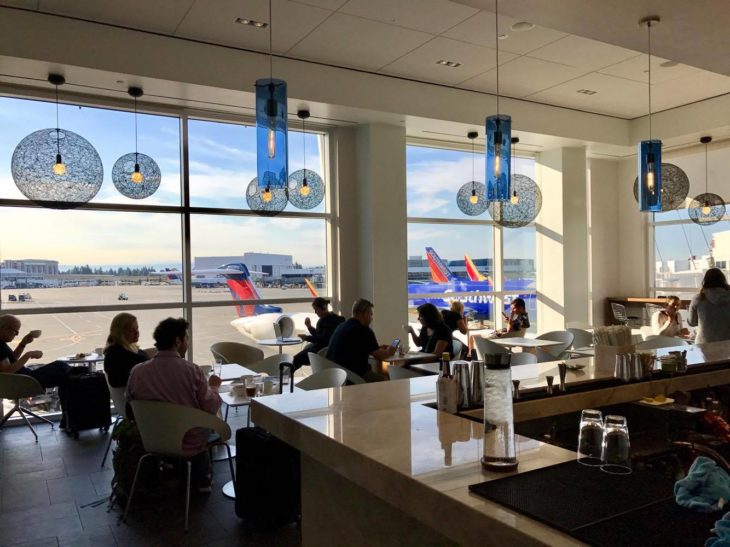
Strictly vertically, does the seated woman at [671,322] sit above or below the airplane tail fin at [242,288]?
below

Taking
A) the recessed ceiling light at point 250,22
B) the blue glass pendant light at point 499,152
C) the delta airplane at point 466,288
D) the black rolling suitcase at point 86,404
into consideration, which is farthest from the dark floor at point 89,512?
the delta airplane at point 466,288

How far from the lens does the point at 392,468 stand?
145 centimetres

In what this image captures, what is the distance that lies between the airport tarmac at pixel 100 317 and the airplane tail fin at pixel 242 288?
0.33ft

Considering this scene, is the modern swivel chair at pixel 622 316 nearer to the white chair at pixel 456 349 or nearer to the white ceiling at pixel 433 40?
the white ceiling at pixel 433 40

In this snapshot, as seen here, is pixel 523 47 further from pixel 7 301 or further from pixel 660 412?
pixel 7 301

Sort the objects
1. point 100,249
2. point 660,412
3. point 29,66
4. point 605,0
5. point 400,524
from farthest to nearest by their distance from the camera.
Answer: point 100,249
point 29,66
point 605,0
point 660,412
point 400,524

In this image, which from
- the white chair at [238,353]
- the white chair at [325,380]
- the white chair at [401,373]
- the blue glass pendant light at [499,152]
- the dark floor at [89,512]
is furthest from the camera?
the white chair at [238,353]

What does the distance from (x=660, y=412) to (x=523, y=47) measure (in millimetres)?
4780

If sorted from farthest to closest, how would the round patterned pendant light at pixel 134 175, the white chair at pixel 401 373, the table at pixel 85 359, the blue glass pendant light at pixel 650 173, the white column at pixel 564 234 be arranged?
the white column at pixel 564 234
the round patterned pendant light at pixel 134 175
the table at pixel 85 359
the white chair at pixel 401 373
the blue glass pendant light at pixel 650 173

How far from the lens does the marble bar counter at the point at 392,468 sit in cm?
124

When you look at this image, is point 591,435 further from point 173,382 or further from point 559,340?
point 559,340

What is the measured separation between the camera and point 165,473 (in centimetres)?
427

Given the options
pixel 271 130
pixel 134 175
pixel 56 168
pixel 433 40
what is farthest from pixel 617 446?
pixel 134 175

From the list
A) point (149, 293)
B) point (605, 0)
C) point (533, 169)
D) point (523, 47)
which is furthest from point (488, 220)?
point (605, 0)
